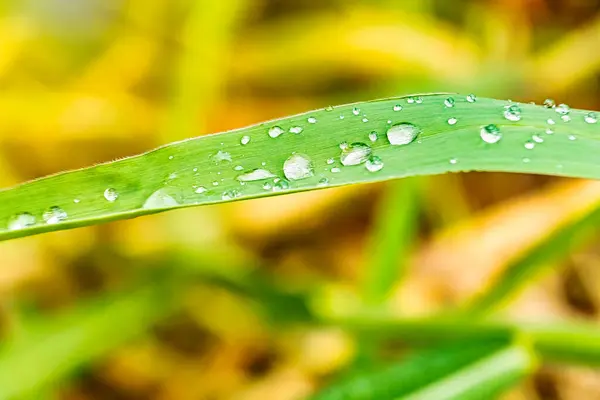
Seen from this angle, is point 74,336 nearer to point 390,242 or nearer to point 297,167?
point 390,242

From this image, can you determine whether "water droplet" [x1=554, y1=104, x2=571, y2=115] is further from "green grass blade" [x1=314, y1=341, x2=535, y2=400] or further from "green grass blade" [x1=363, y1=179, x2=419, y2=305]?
"green grass blade" [x1=363, y1=179, x2=419, y2=305]

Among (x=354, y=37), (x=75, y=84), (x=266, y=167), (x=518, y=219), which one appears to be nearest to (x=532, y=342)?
(x=266, y=167)

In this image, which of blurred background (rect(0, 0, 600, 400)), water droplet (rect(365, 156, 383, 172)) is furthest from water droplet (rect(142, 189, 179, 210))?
blurred background (rect(0, 0, 600, 400))

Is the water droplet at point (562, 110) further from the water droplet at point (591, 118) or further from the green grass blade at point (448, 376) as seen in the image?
the green grass blade at point (448, 376)

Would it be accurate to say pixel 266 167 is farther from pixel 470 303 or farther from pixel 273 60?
pixel 273 60

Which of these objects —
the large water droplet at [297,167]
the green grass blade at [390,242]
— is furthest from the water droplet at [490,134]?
the green grass blade at [390,242]

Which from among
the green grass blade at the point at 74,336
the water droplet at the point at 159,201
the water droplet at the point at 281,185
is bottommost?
the water droplet at the point at 281,185

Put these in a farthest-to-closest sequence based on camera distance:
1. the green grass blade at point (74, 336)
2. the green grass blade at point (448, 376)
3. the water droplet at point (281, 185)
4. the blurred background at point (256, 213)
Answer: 1. the blurred background at point (256, 213)
2. the green grass blade at point (74, 336)
3. the green grass blade at point (448, 376)
4. the water droplet at point (281, 185)
